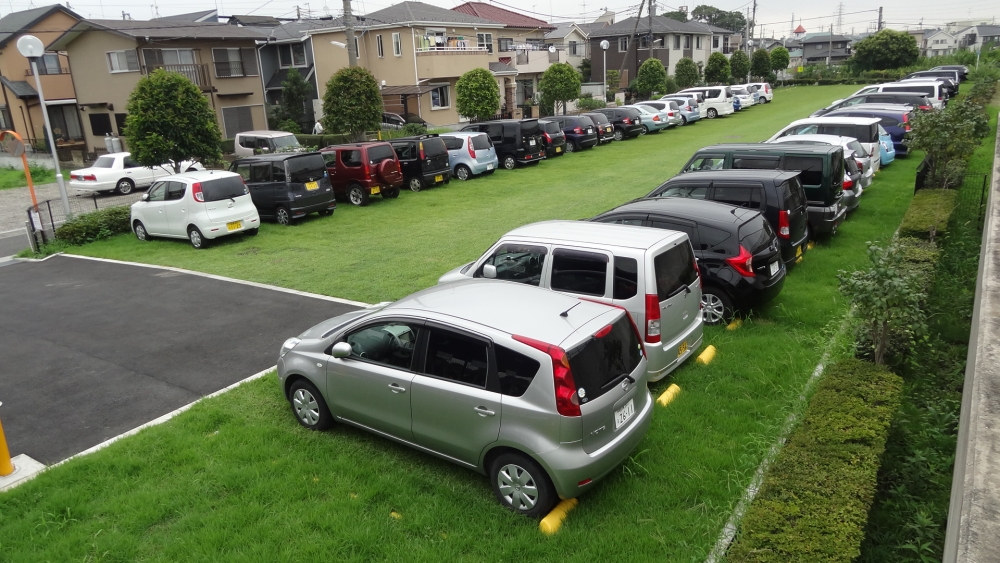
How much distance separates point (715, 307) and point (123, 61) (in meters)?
35.2

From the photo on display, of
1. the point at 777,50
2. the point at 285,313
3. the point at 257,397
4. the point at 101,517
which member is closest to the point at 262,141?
the point at 285,313

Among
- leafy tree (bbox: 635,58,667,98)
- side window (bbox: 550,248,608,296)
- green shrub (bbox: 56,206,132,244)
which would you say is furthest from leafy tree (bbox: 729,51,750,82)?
side window (bbox: 550,248,608,296)

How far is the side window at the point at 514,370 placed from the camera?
519 cm

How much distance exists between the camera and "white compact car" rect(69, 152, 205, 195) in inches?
976

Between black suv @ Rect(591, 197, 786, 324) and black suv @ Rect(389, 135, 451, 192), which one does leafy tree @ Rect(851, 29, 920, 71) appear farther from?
black suv @ Rect(591, 197, 786, 324)

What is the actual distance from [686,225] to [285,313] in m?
6.16

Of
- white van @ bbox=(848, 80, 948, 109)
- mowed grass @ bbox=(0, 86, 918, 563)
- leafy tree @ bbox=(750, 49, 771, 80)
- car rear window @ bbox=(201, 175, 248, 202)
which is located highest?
leafy tree @ bbox=(750, 49, 771, 80)

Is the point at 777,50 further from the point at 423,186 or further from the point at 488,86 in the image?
the point at 423,186

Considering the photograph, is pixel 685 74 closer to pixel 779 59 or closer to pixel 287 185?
pixel 779 59

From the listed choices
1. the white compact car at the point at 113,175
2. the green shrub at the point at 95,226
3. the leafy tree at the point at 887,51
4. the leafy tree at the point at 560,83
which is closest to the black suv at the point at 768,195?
the green shrub at the point at 95,226

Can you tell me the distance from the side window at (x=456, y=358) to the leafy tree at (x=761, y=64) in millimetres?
66191

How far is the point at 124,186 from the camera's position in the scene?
2544cm

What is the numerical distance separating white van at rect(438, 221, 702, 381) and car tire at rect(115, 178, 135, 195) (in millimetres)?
22349

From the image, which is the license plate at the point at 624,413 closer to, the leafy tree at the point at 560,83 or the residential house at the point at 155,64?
the residential house at the point at 155,64
